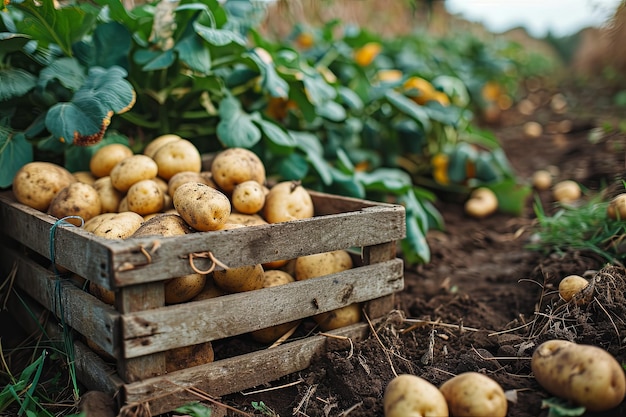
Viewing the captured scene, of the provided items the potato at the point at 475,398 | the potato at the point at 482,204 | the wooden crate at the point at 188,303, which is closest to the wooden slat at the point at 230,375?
the wooden crate at the point at 188,303

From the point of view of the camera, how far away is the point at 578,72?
9430 mm

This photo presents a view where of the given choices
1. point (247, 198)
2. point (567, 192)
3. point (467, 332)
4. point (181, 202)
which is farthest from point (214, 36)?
point (567, 192)

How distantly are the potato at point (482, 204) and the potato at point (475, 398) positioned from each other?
2576 mm

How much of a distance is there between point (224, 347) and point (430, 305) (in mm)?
1028

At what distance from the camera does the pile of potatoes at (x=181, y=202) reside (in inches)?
77.0

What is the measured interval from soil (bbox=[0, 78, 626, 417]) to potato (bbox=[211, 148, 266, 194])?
2.60 feet

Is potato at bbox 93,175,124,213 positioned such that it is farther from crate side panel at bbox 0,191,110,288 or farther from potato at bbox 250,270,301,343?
potato at bbox 250,270,301,343

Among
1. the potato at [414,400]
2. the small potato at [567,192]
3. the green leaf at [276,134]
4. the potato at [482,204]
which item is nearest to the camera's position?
the potato at [414,400]

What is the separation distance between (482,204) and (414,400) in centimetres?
277

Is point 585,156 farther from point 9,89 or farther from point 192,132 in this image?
point 9,89

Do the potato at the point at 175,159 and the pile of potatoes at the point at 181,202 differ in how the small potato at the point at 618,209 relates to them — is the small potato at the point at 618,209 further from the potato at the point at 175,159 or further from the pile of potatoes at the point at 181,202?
the potato at the point at 175,159

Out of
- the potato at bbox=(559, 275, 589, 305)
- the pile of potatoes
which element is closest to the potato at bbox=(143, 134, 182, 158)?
the pile of potatoes

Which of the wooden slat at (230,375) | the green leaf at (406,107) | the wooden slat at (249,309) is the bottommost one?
the wooden slat at (230,375)

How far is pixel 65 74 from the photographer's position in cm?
254
